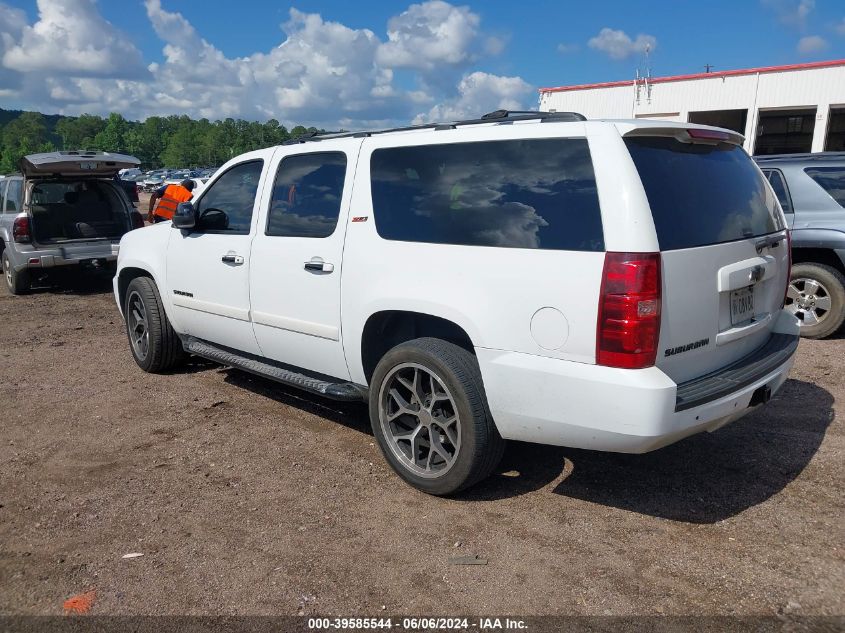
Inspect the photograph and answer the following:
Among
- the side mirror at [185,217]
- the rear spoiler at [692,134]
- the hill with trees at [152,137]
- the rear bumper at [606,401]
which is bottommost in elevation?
the rear bumper at [606,401]

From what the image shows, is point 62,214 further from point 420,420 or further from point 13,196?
point 420,420

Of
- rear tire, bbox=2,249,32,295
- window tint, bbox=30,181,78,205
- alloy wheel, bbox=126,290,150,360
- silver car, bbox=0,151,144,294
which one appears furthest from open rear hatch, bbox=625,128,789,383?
rear tire, bbox=2,249,32,295

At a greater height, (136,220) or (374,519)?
(136,220)

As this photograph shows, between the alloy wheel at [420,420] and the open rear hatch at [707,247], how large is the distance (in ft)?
3.85

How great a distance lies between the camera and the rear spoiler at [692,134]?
3092 millimetres

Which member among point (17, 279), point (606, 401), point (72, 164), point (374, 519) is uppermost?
point (72, 164)

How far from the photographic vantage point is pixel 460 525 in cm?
345

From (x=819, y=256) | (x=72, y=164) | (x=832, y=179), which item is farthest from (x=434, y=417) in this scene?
(x=72, y=164)

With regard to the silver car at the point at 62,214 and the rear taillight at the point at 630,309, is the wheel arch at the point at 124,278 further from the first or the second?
the rear taillight at the point at 630,309

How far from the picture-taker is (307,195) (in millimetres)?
4402

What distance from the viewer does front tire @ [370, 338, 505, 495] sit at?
344cm

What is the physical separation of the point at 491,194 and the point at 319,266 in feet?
4.17

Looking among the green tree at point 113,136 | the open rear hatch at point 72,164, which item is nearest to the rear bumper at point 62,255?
the open rear hatch at point 72,164

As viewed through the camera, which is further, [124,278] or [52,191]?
[52,191]
